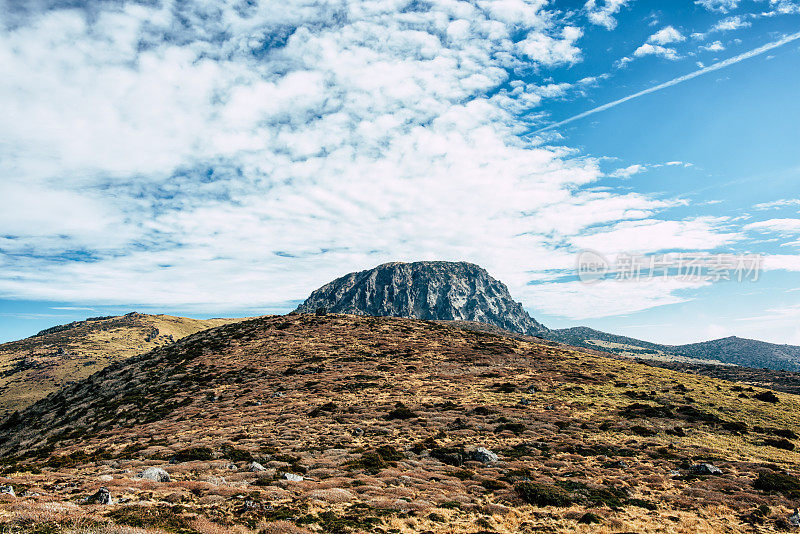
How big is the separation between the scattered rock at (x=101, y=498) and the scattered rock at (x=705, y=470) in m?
39.6

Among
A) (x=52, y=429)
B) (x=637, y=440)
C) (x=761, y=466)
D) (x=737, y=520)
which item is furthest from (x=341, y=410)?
(x=52, y=429)

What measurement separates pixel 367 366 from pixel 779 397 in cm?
6657

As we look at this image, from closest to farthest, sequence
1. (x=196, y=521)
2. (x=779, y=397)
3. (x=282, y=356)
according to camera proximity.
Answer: (x=196, y=521)
(x=779, y=397)
(x=282, y=356)

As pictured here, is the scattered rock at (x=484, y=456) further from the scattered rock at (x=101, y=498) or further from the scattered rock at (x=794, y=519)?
the scattered rock at (x=101, y=498)

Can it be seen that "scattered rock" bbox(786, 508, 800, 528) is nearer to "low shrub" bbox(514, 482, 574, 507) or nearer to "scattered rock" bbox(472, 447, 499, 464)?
"low shrub" bbox(514, 482, 574, 507)

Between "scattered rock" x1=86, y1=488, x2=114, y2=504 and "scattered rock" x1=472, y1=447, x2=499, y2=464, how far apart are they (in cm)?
2545

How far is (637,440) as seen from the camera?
3522 cm

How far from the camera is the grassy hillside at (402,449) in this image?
19.6m

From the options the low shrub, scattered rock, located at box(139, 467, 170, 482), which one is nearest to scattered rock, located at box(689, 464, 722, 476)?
the low shrub

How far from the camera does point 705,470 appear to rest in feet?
91.8

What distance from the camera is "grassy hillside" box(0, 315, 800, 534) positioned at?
19.6m

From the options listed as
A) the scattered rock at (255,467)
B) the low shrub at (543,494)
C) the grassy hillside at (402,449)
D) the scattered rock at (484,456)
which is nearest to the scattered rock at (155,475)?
the grassy hillside at (402,449)

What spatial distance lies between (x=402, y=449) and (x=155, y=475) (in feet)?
62.8

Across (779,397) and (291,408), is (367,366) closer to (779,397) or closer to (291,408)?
(291,408)
